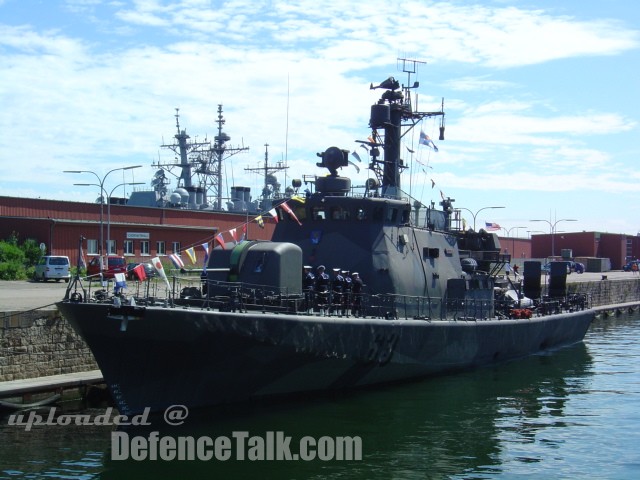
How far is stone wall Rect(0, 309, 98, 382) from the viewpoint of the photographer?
17422mm

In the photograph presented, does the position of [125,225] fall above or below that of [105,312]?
above

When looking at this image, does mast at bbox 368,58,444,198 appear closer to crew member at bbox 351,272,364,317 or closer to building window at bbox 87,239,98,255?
crew member at bbox 351,272,364,317

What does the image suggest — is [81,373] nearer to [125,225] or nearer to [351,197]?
[351,197]

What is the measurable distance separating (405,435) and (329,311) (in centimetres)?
345

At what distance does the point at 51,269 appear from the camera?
120 ft

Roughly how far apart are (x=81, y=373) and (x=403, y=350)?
7762 mm

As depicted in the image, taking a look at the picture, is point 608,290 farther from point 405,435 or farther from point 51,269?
point 405,435

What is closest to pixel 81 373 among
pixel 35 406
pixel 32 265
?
pixel 35 406

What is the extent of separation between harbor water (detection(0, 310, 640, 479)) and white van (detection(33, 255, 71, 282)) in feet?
68.8

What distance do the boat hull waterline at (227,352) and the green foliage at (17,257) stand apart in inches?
975

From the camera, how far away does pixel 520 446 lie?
1483 centimetres

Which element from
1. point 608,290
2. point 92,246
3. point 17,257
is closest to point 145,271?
point 17,257

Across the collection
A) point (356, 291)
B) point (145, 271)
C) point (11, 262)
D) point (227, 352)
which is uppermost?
point (11, 262)

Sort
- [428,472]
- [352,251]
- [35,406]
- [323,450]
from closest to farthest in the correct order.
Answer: [428,472], [323,450], [35,406], [352,251]
